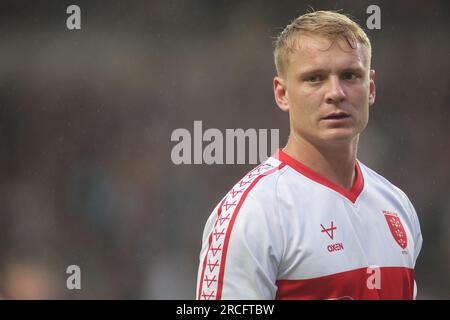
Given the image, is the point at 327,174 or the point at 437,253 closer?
the point at 327,174

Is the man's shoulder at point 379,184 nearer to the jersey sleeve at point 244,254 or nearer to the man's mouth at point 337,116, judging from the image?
the man's mouth at point 337,116

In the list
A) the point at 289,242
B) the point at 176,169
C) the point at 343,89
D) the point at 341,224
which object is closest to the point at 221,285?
the point at 289,242

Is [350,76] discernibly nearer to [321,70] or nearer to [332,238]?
[321,70]

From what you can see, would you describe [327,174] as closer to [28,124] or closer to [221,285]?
[221,285]

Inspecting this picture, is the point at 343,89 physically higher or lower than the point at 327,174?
higher

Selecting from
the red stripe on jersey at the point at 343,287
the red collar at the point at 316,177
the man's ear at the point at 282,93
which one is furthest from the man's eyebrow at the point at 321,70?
the red stripe on jersey at the point at 343,287

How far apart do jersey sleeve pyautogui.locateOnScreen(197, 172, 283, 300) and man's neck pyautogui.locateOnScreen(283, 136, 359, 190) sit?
0.31 m

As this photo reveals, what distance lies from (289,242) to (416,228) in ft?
2.23

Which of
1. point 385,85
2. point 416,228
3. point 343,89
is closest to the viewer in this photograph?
point 343,89

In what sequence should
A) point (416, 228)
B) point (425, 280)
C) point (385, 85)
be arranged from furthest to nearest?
point (385, 85) < point (425, 280) < point (416, 228)

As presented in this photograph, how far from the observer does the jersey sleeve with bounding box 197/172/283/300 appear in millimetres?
2242

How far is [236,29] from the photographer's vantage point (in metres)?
6.17

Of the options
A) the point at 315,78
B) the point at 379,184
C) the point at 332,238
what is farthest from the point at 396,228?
the point at 315,78

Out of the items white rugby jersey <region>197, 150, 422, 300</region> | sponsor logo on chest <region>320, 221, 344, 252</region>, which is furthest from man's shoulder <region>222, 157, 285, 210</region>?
sponsor logo on chest <region>320, 221, 344, 252</region>
